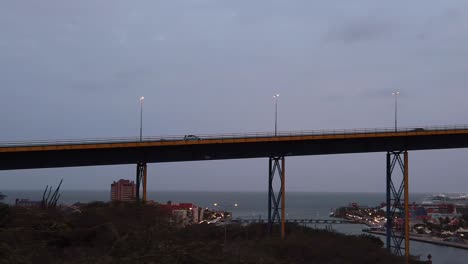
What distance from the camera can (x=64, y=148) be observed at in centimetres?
2286

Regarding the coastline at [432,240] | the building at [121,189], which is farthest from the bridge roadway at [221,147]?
the coastline at [432,240]

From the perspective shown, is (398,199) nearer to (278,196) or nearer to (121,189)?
(278,196)

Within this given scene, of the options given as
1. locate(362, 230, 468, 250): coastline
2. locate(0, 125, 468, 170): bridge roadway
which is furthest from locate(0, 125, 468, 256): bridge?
locate(362, 230, 468, 250): coastline

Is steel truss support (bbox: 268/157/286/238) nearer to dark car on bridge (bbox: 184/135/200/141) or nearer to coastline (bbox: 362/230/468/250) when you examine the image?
dark car on bridge (bbox: 184/135/200/141)

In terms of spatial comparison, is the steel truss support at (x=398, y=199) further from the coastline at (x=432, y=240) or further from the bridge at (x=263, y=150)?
the coastline at (x=432, y=240)

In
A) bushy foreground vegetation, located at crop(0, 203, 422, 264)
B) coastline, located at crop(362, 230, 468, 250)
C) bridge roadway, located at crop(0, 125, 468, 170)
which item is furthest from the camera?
coastline, located at crop(362, 230, 468, 250)

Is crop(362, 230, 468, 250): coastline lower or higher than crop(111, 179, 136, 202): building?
lower

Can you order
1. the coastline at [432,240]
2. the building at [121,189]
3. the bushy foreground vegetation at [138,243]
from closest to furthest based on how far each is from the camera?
the bushy foreground vegetation at [138,243] → the building at [121,189] → the coastline at [432,240]

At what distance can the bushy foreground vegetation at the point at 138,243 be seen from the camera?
829 cm

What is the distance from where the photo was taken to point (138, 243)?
29.7ft

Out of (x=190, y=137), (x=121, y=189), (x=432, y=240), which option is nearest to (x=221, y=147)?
(x=190, y=137)

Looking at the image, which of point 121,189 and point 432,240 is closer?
point 121,189

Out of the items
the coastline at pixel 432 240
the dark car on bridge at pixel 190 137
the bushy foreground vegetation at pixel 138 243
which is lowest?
the coastline at pixel 432 240

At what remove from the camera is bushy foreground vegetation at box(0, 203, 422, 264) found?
8.29m
